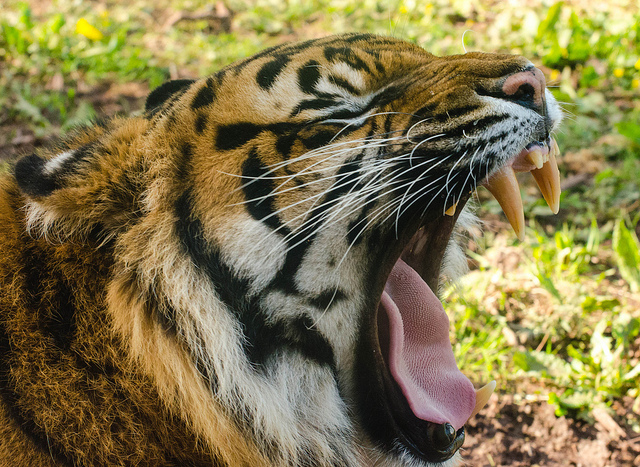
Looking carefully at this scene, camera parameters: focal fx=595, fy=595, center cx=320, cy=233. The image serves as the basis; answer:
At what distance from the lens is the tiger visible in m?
1.85

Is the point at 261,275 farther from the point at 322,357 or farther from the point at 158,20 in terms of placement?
the point at 158,20

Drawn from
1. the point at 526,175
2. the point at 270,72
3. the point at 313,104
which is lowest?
the point at 526,175

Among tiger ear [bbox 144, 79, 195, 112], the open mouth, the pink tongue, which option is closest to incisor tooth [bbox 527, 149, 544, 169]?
the open mouth

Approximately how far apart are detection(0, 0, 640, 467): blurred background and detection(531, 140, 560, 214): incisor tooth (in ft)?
2.71

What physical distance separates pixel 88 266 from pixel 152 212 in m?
0.27

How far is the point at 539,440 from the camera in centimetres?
272

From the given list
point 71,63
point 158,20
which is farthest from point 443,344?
point 158,20

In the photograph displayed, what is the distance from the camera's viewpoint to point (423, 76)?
2104 millimetres

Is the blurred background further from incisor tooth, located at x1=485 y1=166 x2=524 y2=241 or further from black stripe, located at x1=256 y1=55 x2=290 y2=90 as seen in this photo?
black stripe, located at x1=256 y1=55 x2=290 y2=90

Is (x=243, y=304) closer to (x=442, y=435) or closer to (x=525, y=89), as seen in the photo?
(x=442, y=435)

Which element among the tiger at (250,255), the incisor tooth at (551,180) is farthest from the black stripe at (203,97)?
the incisor tooth at (551,180)

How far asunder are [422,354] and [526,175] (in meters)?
2.74

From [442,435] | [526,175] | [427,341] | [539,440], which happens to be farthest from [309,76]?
[526,175]

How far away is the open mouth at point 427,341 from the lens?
2.09 m
